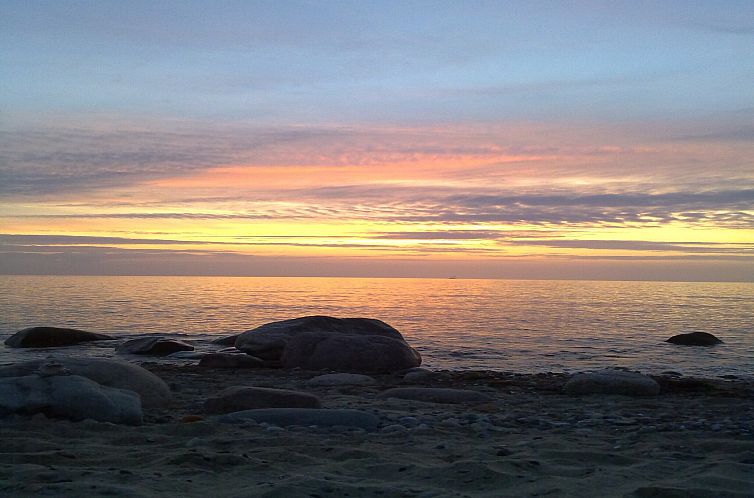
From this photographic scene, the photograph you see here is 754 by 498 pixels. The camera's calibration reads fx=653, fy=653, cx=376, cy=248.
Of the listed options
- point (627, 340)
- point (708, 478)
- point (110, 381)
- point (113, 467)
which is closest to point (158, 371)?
point (110, 381)

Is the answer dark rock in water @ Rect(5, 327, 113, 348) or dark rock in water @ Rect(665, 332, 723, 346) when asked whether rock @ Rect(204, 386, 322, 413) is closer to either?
dark rock in water @ Rect(5, 327, 113, 348)

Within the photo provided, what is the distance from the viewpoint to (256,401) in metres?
8.91

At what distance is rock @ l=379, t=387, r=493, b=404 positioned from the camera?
1045 centimetres

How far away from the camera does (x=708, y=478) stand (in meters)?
5.32

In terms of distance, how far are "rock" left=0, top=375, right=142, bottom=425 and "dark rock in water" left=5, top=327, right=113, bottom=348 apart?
12.9 meters

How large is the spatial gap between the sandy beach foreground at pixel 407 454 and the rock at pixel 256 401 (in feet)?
0.90

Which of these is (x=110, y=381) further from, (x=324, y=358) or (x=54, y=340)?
(x=54, y=340)

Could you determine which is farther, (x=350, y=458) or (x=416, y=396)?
(x=416, y=396)

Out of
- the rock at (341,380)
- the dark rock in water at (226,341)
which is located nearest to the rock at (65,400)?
the rock at (341,380)

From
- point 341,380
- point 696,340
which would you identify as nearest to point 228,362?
point 341,380

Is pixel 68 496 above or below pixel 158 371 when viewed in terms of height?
above

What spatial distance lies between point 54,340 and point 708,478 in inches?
769

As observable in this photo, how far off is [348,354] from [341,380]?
9.38 ft

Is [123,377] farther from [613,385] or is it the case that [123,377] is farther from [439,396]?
[613,385]
